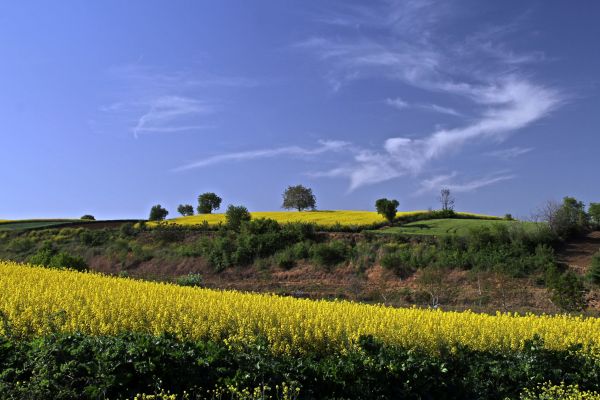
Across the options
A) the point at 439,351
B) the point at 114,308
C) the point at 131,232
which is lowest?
the point at 439,351

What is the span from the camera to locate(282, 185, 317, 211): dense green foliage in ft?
237

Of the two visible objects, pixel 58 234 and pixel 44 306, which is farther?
pixel 58 234

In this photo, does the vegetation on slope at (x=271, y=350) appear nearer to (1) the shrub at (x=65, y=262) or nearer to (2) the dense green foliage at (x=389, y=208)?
(1) the shrub at (x=65, y=262)

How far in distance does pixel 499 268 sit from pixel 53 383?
25782 millimetres

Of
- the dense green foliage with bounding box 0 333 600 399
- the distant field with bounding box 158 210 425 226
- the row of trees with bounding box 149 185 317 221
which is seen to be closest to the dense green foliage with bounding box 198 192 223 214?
the row of trees with bounding box 149 185 317 221

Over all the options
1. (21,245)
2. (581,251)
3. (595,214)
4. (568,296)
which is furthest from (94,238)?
(595,214)

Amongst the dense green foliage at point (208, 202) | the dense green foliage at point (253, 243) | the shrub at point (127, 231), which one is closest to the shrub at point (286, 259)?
the dense green foliage at point (253, 243)

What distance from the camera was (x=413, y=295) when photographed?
24531 millimetres

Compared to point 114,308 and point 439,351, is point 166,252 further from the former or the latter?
point 439,351

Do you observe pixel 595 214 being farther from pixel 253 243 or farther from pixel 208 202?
pixel 208 202

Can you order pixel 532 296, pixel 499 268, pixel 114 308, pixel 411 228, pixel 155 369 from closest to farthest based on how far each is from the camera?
pixel 155 369, pixel 114 308, pixel 532 296, pixel 499 268, pixel 411 228

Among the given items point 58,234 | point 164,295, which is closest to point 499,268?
point 164,295

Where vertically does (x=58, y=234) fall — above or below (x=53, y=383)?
above

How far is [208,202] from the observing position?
73125 millimetres
